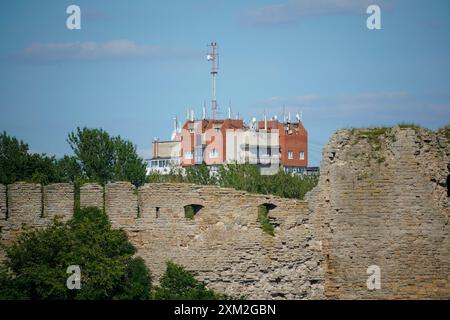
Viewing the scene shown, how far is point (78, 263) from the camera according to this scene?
3105 centimetres

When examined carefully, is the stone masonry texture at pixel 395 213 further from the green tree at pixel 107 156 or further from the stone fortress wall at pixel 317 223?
the green tree at pixel 107 156

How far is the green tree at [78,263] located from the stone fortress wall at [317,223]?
0.33m

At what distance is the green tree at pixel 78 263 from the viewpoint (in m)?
30.6

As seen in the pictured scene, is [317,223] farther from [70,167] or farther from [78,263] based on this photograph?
[70,167]

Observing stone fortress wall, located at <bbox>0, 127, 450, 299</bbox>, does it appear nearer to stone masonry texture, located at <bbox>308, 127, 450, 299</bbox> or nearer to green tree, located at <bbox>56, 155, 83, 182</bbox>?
stone masonry texture, located at <bbox>308, 127, 450, 299</bbox>

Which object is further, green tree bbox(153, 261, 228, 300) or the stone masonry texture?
green tree bbox(153, 261, 228, 300)

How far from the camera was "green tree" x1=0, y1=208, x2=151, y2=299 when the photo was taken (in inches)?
1206

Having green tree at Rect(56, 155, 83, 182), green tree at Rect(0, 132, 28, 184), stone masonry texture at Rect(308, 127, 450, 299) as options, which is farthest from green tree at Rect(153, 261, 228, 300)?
green tree at Rect(56, 155, 83, 182)

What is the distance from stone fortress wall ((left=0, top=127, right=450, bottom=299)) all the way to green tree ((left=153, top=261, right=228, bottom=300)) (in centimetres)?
34
